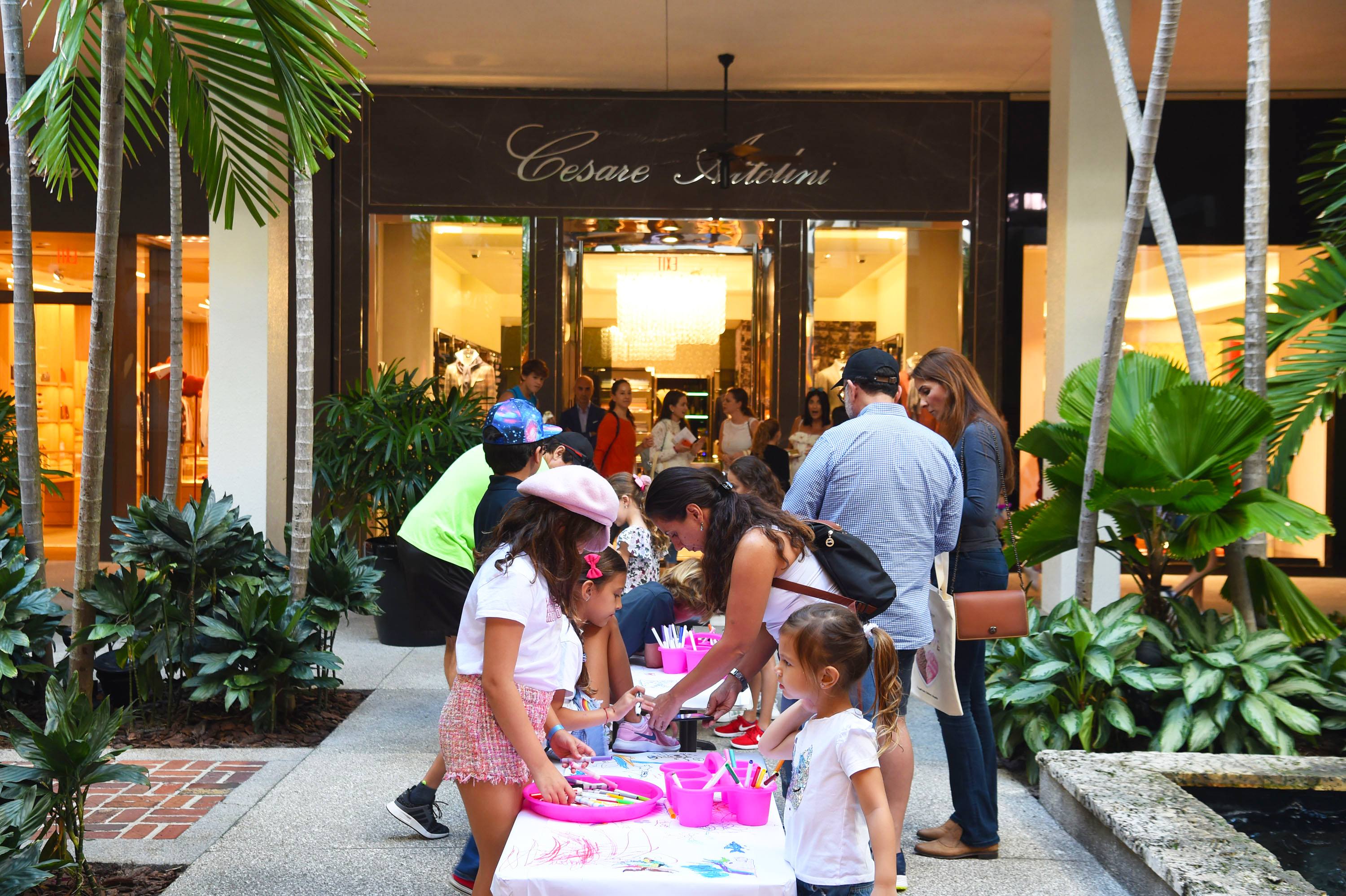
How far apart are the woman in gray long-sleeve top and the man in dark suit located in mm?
6331

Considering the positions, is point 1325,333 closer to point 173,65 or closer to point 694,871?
point 694,871

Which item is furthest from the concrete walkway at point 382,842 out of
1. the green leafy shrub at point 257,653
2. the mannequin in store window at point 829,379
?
the mannequin in store window at point 829,379

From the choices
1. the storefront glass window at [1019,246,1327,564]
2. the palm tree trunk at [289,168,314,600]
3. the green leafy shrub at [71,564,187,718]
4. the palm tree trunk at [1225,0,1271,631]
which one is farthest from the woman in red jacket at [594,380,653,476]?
the palm tree trunk at [1225,0,1271,631]

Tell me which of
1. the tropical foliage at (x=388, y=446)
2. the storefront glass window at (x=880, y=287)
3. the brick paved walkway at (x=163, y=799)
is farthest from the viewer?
the storefront glass window at (x=880, y=287)

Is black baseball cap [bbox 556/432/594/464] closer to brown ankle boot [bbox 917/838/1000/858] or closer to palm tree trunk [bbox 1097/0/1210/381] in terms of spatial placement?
brown ankle boot [bbox 917/838/1000/858]

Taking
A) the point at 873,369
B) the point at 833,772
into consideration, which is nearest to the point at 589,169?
the point at 873,369

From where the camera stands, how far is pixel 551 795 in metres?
2.19

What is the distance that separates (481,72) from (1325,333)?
724 cm

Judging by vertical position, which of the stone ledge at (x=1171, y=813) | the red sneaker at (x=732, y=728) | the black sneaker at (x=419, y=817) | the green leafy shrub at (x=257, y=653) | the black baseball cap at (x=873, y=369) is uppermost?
the black baseball cap at (x=873, y=369)

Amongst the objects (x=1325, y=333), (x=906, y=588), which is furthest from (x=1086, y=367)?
(x=906, y=588)

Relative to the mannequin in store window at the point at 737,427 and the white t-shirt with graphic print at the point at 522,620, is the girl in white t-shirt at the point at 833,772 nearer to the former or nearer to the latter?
the white t-shirt with graphic print at the point at 522,620

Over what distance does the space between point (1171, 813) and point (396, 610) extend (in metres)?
4.98

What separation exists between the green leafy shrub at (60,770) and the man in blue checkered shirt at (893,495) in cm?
193

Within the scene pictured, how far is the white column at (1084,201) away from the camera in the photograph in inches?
293
